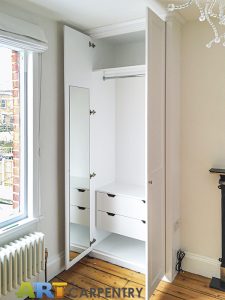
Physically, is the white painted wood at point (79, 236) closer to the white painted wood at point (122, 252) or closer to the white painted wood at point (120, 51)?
the white painted wood at point (122, 252)

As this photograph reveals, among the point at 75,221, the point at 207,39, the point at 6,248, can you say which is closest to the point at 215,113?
the point at 207,39

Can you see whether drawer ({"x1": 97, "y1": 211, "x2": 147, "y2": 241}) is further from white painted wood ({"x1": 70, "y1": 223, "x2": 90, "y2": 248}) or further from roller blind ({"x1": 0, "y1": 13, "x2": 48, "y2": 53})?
roller blind ({"x1": 0, "y1": 13, "x2": 48, "y2": 53})

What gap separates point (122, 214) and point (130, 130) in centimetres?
103

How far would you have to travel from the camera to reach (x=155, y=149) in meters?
2.28

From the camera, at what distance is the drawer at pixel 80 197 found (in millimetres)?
2797

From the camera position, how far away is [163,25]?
2.36 meters

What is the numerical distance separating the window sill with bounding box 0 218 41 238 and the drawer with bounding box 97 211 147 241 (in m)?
0.87

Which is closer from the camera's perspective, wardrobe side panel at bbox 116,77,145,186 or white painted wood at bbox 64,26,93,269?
white painted wood at bbox 64,26,93,269

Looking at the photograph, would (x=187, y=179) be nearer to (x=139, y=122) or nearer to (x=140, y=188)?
(x=140, y=188)

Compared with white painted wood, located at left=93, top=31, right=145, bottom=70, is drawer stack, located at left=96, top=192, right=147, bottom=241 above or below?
below

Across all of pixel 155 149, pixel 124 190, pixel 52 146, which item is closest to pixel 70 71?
pixel 52 146

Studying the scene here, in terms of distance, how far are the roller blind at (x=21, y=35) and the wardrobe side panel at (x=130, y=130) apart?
4.19 ft

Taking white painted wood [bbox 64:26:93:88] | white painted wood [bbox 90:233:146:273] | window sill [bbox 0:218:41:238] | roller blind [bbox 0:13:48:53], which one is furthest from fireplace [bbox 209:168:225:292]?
roller blind [bbox 0:13:48:53]

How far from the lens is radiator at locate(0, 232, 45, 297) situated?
203cm
